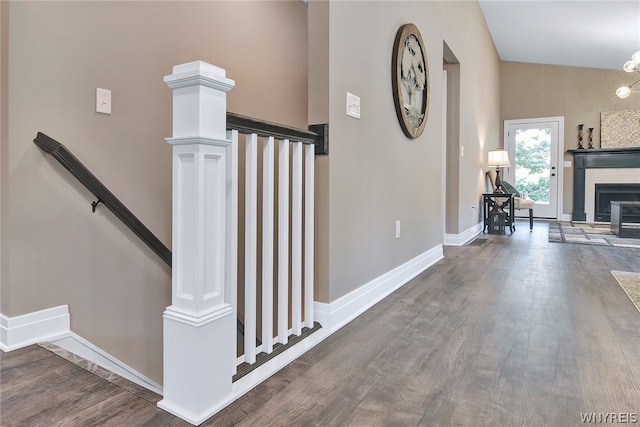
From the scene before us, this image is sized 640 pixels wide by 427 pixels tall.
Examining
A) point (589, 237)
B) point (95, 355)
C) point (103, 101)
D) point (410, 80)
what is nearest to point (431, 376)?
point (95, 355)

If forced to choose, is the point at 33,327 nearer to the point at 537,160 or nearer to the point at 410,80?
the point at 410,80

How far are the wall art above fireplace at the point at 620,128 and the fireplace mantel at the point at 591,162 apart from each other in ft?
0.70

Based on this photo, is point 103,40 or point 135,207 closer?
point 103,40

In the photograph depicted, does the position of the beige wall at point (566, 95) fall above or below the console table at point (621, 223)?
above

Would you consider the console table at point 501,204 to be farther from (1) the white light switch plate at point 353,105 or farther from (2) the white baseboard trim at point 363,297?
(1) the white light switch plate at point 353,105

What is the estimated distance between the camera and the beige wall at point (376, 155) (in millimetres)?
1898

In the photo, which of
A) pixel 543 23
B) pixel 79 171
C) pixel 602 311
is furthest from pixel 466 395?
pixel 543 23

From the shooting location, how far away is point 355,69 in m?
2.04

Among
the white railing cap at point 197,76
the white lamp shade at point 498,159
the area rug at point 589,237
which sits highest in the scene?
the white lamp shade at point 498,159

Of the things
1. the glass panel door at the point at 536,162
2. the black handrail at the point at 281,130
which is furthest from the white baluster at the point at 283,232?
the glass panel door at the point at 536,162

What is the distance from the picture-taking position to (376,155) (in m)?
2.32

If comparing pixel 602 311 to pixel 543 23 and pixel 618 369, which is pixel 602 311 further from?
pixel 543 23

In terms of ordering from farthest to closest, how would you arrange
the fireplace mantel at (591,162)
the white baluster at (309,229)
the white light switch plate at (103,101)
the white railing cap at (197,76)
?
the fireplace mantel at (591,162), the white light switch plate at (103,101), the white baluster at (309,229), the white railing cap at (197,76)

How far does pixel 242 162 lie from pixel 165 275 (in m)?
0.91
